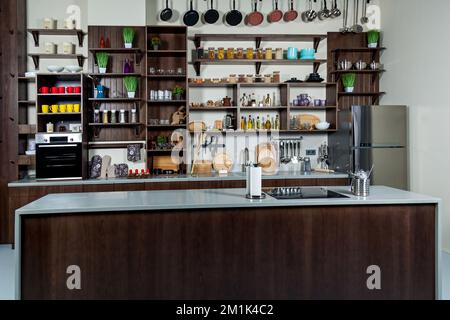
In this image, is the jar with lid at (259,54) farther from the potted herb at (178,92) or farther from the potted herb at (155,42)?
the potted herb at (155,42)

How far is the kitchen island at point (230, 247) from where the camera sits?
269 cm

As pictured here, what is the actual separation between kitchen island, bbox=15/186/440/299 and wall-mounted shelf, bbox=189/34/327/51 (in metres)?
3.50

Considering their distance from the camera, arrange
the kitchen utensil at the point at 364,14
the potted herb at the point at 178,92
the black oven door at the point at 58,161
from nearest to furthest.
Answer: the black oven door at the point at 58,161, the potted herb at the point at 178,92, the kitchen utensil at the point at 364,14

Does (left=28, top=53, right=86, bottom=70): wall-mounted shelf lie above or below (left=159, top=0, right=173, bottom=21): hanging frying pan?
below

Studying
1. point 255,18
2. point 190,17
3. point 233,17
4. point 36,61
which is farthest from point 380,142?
point 36,61

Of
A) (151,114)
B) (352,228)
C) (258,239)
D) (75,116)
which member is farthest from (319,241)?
(75,116)

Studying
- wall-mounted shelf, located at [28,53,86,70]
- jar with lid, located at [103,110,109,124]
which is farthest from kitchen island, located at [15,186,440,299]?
wall-mounted shelf, located at [28,53,86,70]

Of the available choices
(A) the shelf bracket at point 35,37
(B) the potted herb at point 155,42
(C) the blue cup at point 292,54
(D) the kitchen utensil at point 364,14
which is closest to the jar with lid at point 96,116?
(B) the potted herb at point 155,42

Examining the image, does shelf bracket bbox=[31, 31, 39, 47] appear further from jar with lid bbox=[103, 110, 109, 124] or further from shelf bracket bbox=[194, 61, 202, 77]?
shelf bracket bbox=[194, 61, 202, 77]

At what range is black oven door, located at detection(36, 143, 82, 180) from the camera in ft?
16.9

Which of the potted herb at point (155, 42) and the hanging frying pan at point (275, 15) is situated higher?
the hanging frying pan at point (275, 15)

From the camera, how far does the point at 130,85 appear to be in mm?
5520

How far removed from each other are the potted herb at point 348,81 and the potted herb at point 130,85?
2.98m

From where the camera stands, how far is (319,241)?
9.44 feet
